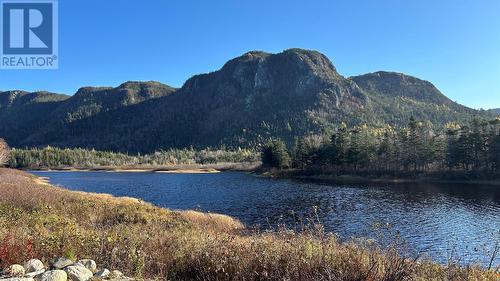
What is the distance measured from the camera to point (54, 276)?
7.03m

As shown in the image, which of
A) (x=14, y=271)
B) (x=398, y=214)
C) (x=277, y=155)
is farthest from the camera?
(x=277, y=155)

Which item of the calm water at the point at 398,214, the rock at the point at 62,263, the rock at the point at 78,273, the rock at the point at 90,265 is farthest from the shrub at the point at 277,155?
the rock at the point at 78,273

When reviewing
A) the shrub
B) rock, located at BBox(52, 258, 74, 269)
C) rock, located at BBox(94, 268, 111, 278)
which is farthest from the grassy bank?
the shrub

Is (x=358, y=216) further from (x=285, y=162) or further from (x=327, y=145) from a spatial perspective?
(x=285, y=162)

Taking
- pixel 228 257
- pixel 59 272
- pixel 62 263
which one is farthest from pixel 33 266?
pixel 228 257

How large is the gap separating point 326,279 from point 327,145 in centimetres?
10696

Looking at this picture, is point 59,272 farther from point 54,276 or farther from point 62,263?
point 62,263

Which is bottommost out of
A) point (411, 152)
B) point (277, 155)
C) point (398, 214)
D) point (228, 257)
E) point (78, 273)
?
point (398, 214)

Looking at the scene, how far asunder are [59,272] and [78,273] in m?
0.33

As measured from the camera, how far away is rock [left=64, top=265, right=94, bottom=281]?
23.6ft

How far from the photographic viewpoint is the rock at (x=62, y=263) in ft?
25.6

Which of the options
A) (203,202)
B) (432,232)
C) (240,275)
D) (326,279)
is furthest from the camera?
(203,202)

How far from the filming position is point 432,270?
9.22m

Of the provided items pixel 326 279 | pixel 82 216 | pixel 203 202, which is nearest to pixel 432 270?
pixel 326 279
